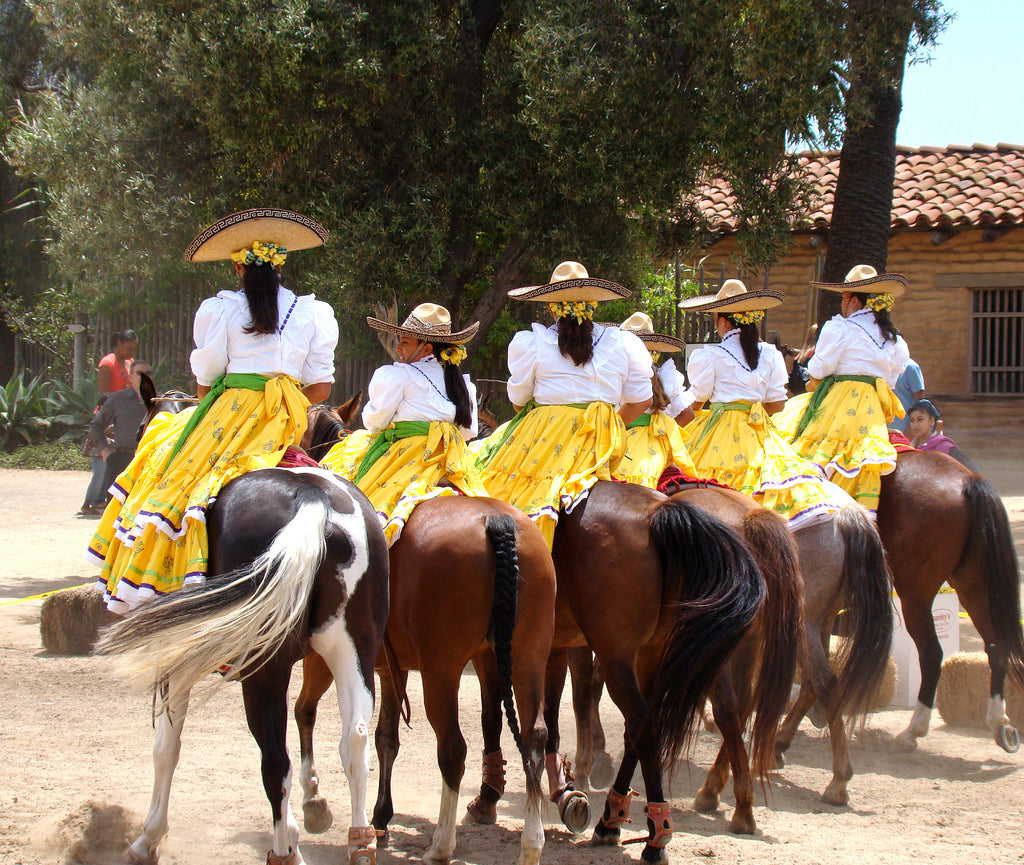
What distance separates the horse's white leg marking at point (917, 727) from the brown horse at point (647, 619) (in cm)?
198

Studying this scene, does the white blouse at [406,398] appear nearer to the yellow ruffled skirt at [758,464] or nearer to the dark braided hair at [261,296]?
the dark braided hair at [261,296]

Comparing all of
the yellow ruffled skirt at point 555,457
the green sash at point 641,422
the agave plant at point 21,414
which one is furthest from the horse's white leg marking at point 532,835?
the agave plant at point 21,414

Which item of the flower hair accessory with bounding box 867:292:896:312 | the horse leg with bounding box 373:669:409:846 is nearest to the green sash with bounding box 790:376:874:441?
the flower hair accessory with bounding box 867:292:896:312

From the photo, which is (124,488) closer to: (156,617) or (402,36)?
(156,617)

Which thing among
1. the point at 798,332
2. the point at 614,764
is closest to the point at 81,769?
the point at 614,764

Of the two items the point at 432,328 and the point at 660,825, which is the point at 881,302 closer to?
the point at 432,328

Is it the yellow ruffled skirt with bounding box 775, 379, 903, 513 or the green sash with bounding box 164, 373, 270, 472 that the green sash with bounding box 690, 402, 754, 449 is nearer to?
the yellow ruffled skirt with bounding box 775, 379, 903, 513

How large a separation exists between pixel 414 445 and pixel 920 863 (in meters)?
2.93

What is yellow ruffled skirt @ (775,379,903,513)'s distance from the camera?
654 cm

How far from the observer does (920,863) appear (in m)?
4.50

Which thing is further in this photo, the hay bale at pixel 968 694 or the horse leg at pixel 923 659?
the hay bale at pixel 968 694

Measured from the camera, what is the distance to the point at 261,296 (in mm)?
4594

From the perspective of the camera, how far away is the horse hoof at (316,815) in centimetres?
475

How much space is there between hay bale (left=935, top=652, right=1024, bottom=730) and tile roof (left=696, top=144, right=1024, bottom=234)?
336 inches
